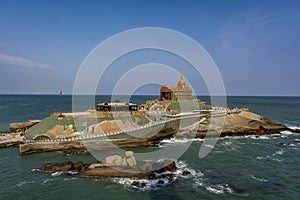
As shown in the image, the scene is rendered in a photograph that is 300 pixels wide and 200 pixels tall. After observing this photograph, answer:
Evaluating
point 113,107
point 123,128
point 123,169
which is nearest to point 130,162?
point 123,169

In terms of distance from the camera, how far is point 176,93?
7550cm

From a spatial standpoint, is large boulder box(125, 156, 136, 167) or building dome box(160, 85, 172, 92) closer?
large boulder box(125, 156, 136, 167)

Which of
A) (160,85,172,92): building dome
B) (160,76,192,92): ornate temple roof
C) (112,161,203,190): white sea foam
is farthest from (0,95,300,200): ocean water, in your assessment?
(160,76,192,92): ornate temple roof

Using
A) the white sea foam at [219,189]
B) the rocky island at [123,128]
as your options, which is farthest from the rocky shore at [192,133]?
the white sea foam at [219,189]

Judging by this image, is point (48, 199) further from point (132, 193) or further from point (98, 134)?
point (98, 134)

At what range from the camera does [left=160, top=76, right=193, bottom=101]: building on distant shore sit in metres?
75.0

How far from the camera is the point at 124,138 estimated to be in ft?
144

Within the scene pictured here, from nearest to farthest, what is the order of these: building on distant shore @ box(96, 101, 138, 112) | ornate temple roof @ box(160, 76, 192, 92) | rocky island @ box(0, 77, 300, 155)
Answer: rocky island @ box(0, 77, 300, 155) < building on distant shore @ box(96, 101, 138, 112) < ornate temple roof @ box(160, 76, 192, 92)

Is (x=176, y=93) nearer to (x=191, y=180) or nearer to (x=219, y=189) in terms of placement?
(x=191, y=180)

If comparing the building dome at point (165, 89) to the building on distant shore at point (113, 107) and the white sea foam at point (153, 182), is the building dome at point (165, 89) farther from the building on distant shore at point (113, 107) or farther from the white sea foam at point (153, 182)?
the white sea foam at point (153, 182)

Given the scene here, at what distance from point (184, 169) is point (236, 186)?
25.1 feet

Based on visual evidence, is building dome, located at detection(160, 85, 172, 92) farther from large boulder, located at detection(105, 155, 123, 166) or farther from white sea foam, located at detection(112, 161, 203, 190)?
large boulder, located at detection(105, 155, 123, 166)

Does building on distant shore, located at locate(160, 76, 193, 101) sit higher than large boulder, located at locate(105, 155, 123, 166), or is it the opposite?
building on distant shore, located at locate(160, 76, 193, 101)

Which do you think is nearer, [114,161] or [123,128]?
[114,161]
